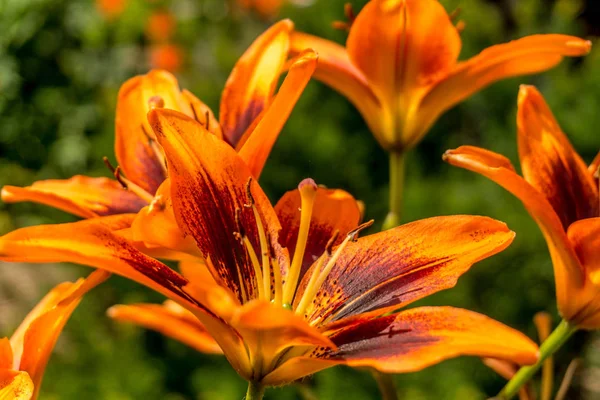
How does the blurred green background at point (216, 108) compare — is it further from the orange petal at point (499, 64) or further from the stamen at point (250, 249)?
the stamen at point (250, 249)

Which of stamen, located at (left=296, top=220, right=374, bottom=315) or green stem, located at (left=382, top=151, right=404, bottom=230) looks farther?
green stem, located at (left=382, top=151, right=404, bottom=230)

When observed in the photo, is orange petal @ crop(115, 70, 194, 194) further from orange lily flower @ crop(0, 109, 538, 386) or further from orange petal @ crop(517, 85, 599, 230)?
orange petal @ crop(517, 85, 599, 230)

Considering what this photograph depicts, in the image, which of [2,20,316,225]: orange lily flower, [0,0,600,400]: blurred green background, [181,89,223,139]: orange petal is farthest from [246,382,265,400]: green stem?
[0,0,600,400]: blurred green background

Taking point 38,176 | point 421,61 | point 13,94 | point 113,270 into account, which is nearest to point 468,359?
point 421,61

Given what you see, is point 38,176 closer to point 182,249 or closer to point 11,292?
point 11,292

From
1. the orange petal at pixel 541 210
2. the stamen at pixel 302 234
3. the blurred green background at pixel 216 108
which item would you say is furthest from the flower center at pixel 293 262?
the blurred green background at pixel 216 108

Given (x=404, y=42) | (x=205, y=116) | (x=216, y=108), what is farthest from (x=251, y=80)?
(x=216, y=108)
